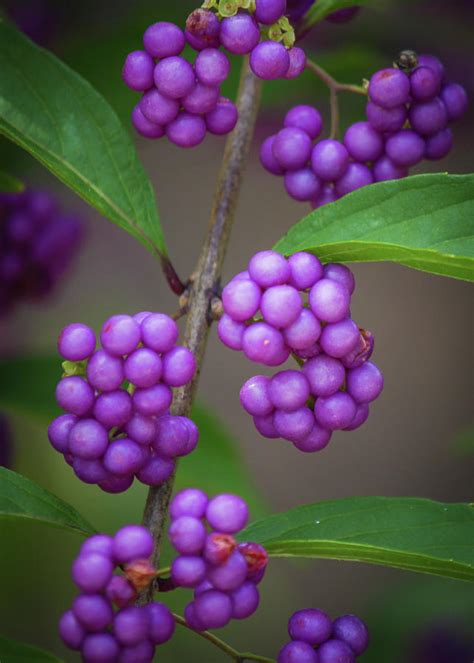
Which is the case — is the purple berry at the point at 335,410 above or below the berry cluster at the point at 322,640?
above

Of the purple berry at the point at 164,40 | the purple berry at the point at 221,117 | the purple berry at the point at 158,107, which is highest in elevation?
the purple berry at the point at 164,40

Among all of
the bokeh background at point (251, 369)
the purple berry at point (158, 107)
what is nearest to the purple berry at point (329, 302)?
the purple berry at point (158, 107)

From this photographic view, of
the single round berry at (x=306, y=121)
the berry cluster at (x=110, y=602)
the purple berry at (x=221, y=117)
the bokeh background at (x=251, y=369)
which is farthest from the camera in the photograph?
the bokeh background at (x=251, y=369)

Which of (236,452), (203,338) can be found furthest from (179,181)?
(203,338)

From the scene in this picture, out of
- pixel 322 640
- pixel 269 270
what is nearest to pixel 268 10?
pixel 269 270

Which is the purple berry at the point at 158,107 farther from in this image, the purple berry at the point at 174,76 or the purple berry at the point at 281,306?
the purple berry at the point at 281,306

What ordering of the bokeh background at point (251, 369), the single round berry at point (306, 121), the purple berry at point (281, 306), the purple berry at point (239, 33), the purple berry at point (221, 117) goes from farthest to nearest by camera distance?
1. the bokeh background at point (251, 369)
2. the single round berry at point (306, 121)
3. the purple berry at point (221, 117)
4. the purple berry at point (239, 33)
5. the purple berry at point (281, 306)

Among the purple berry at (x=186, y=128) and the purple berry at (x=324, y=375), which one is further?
the purple berry at (x=186, y=128)
